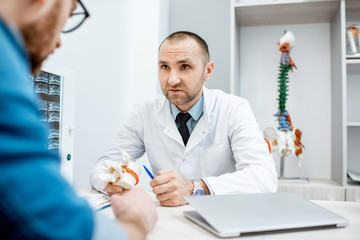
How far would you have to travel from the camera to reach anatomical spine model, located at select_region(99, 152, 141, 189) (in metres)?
0.94

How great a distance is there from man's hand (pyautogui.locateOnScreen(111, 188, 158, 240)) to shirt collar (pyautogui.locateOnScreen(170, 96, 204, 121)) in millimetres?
898

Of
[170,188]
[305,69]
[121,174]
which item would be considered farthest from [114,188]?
[305,69]

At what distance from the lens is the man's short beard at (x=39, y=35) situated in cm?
38

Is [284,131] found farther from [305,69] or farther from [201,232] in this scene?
[201,232]

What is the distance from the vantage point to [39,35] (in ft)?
1.29

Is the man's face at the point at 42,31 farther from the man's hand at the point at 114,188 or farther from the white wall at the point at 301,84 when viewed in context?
the white wall at the point at 301,84

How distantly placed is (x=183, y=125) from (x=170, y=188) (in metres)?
0.66

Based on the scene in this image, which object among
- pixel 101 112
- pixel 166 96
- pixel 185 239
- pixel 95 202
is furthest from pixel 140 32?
pixel 185 239

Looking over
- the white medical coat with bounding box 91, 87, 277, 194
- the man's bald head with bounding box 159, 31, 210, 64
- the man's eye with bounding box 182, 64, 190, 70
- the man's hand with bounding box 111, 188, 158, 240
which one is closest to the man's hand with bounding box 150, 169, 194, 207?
the man's hand with bounding box 111, 188, 158, 240

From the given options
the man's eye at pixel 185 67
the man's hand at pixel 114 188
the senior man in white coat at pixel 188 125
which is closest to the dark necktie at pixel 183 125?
the senior man in white coat at pixel 188 125

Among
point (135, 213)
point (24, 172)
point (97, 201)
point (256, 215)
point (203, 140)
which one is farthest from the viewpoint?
point (203, 140)

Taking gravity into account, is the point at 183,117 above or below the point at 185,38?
below

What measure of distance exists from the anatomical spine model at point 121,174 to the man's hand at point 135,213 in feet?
0.69

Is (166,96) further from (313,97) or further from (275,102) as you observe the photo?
(313,97)
